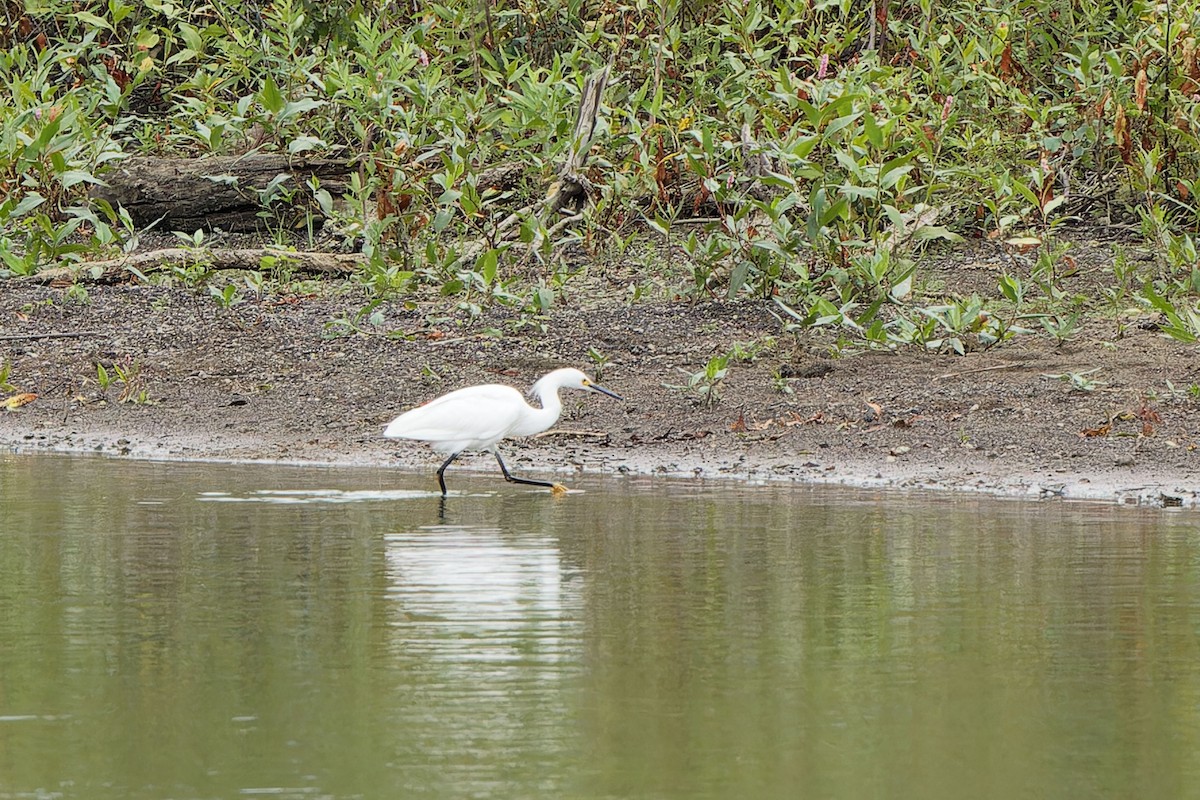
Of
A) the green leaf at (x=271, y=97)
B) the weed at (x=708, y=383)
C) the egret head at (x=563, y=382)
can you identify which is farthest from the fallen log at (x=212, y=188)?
the egret head at (x=563, y=382)

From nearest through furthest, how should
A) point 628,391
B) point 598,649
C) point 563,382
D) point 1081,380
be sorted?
1. point 598,649
2. point 563,382
3. point 1081,380
4. point 628,391

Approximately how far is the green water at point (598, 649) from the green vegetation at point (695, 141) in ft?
11.0

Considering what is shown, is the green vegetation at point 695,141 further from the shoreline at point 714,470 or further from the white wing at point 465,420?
the white wing at point 465,420

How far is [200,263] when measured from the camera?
13.7 m

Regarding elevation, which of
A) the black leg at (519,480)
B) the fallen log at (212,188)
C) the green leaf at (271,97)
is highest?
the green leaf at (271,97)

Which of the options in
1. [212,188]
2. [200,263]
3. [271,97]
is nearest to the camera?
[200,263]

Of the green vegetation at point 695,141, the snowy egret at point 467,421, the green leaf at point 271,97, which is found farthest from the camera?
the green leaf at point 271,97

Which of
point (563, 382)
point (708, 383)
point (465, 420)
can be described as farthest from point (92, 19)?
point (465, 420)

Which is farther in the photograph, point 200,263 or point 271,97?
point 271,97

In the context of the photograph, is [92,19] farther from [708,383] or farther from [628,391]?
[708,383]

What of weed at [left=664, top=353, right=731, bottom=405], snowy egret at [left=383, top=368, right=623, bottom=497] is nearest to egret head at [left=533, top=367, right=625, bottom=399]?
snowy egret at [left=383, top=368, right=623, bottom=497]

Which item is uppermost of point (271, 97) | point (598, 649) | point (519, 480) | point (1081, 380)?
point (271, 97)

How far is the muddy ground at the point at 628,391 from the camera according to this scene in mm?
9375

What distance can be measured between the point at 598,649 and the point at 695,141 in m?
8.91
